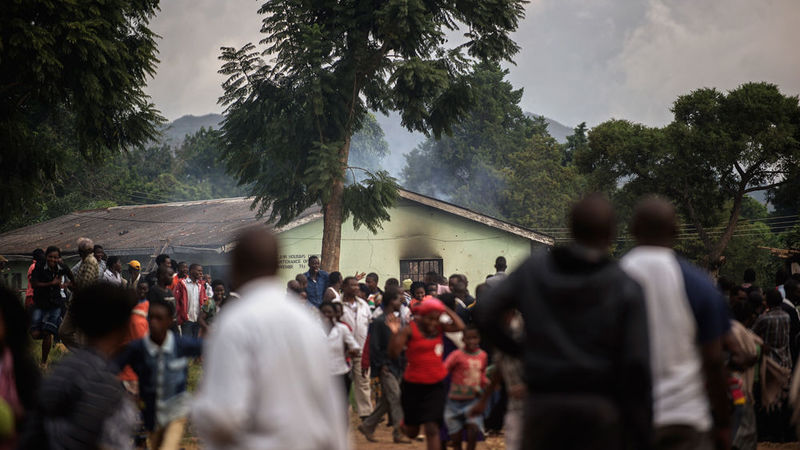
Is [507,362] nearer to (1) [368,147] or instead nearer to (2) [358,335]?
(2) [358,335]

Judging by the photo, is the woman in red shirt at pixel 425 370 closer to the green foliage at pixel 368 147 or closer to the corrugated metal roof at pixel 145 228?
the corrugated metal roof at pixel 145 228

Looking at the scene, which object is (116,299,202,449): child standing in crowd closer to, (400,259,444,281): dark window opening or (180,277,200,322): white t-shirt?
(180,277,200,322): white t-shirt

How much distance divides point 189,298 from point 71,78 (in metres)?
5.50

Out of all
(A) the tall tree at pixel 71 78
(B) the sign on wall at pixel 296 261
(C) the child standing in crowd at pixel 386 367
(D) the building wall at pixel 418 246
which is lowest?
(C) the child standing in crowd at pixel 386 367

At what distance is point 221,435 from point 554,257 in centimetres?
165

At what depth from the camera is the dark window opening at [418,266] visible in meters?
29.1

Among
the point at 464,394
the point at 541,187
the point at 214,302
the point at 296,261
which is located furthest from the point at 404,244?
the point at 541,187

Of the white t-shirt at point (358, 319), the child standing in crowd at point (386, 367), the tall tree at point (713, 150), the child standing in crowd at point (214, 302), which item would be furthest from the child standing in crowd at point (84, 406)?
the tall tree at point (713, 150)

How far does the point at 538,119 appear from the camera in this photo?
67.0 m

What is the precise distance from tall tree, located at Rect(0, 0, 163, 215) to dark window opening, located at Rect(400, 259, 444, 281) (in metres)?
11.6

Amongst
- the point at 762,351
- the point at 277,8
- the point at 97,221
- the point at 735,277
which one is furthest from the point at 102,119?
the point at 735,277

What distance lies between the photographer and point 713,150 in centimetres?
3719

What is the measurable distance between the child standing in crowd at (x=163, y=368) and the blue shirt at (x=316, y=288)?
8256 millimetres

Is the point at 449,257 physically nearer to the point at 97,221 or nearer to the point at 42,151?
the point at 42,151
